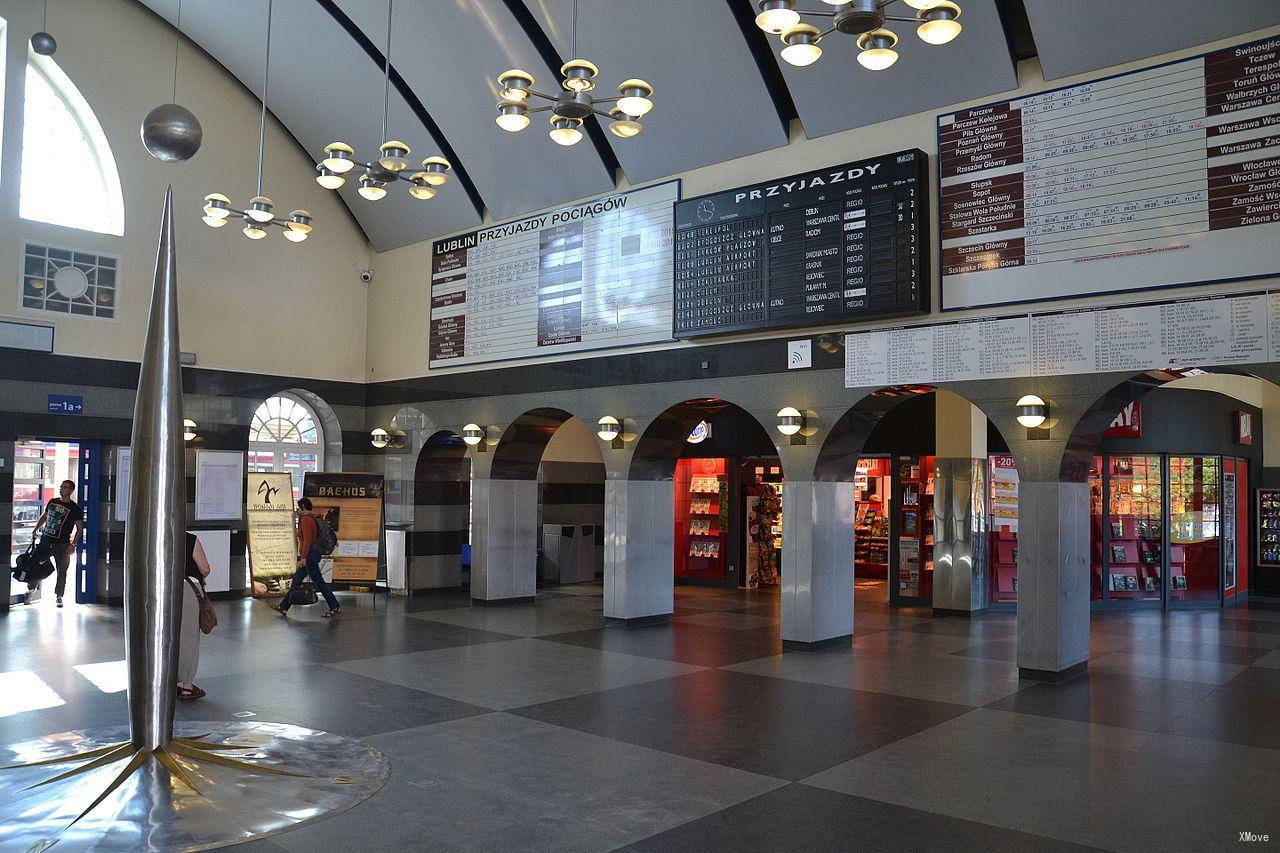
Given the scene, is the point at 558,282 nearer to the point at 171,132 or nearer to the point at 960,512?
the point at 960,512

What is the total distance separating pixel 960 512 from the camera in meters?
12.2

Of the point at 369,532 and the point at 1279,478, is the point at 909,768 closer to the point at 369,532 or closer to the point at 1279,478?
the point at 369,532

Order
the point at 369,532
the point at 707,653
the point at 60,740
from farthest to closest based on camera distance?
the point at 369,532
the point at 707,653
the point at 60,740

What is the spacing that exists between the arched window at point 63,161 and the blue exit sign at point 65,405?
81.5 inches

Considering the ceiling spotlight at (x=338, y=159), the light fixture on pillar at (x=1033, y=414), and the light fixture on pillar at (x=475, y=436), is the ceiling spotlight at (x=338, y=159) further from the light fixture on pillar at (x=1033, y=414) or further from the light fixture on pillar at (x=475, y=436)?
the light fixture on pillar at (x=1033, y=414)

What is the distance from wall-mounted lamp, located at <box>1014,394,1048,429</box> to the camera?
26.5 ft

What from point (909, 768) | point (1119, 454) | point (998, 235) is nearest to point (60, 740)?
point (909, 768)

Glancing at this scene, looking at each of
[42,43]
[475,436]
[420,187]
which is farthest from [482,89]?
[42,43]

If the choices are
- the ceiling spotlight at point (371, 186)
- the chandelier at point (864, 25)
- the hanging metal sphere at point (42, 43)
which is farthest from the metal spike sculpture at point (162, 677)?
the hanging metal sphere at point (42, 43)

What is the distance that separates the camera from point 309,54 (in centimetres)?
1220

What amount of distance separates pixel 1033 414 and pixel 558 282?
606 cm

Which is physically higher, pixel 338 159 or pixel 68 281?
pixel 338 159

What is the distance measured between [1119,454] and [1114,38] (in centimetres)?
700

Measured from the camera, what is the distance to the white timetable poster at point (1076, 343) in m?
7.24
